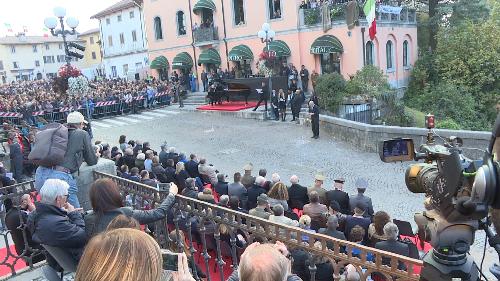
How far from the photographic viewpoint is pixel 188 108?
27.7m

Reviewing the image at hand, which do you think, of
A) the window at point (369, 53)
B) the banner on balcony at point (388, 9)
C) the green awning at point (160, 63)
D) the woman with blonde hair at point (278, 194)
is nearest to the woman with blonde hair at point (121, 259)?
the woman with blonde hair at point (278, 194)

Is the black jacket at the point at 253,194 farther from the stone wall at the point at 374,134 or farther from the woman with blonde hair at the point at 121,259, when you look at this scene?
the woman with blonde hair at the point at 121,259

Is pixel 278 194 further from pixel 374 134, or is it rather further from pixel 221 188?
pixel 374 134

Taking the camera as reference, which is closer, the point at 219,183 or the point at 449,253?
the point at 449,253

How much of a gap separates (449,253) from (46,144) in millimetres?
5031

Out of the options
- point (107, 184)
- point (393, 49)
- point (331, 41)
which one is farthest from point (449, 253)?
point (393, 49)

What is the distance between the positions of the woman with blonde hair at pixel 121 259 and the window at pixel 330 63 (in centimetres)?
2484

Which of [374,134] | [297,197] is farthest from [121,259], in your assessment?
[374,134]

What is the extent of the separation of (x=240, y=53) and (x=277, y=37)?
9.54 feet

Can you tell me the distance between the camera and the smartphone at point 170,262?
2.61m

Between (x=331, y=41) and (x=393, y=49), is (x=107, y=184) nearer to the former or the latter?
(x=331, y=41)

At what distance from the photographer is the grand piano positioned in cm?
2334

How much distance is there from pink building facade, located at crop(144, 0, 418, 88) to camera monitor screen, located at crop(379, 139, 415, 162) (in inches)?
872

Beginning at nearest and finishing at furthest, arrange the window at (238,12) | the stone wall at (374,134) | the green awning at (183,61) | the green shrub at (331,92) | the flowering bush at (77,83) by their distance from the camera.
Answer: the stone wall at (374,134) < the flowering bush at (77,83) < the green shrub at (331,92) < the window at (238,12) < the green awning at (183,61)
